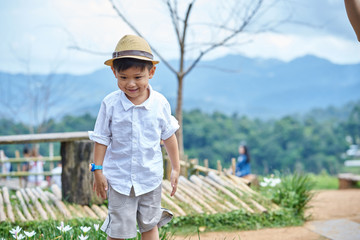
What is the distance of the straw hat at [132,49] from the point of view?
2328mm

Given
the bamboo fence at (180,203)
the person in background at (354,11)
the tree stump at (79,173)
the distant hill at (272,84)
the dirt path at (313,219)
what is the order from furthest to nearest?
the distant hill at (272,84) → the tree stump at (79,173) → the bamboo fence at (180,203) → the dirt path at (313,219) → the person in background at (354,11)

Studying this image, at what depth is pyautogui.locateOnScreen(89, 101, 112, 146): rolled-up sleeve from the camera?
242cm

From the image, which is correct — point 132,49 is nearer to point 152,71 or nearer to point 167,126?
point 152,71

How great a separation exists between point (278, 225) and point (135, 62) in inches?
109

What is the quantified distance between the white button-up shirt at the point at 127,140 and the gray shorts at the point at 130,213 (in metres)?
0.06

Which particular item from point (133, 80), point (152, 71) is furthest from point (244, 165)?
point (133, 80)

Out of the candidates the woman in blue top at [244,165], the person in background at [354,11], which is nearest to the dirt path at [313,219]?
the person in background at [354,11]

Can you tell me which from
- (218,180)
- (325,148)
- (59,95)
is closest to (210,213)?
(218,180)

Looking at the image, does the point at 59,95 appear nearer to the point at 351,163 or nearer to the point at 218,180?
the point at 218,180

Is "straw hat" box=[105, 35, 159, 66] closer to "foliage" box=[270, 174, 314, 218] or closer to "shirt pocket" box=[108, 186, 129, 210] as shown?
"shirt pocket" box=[108, 186, 129, 210]

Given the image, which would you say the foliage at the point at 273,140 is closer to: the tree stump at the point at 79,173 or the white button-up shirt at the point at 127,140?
the tree stump at the point at 79,173

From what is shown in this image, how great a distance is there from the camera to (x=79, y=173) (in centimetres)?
492

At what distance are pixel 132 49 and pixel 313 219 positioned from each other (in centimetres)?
333

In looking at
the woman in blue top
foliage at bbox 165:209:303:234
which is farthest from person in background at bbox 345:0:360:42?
the woman in blue top
